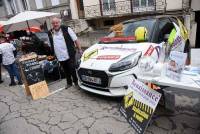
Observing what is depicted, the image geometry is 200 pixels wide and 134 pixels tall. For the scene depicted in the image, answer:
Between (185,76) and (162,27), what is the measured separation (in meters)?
2.18

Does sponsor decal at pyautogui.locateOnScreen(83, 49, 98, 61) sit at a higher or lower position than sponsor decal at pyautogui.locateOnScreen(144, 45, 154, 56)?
lower

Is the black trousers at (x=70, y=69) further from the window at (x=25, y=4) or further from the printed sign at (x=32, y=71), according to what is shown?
the window at (x=25, y=4)

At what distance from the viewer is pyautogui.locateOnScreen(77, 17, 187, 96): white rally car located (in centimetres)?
354

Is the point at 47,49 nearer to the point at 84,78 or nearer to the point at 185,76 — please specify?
the point at 84,78

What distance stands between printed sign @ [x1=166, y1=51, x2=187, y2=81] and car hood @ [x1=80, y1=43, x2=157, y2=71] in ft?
4.09

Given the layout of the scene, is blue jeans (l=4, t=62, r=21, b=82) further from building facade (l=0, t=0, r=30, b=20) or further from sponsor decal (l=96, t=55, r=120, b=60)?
building facade (l=0, t=0, r=30, b=20)

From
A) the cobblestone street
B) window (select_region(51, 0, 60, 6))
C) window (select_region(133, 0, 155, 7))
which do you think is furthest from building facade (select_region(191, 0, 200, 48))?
window (select_region(51, 0, 60, 6))

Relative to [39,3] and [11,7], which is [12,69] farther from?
[11,7]

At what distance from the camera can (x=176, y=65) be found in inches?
90.7

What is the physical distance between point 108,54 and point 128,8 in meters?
10.4

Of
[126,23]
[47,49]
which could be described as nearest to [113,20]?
[47,49]

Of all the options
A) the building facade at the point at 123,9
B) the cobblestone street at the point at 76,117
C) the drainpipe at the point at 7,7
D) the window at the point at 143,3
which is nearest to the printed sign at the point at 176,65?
the cobblestone street at the point at 76,117

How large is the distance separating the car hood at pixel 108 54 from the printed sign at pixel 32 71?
1.28 metres

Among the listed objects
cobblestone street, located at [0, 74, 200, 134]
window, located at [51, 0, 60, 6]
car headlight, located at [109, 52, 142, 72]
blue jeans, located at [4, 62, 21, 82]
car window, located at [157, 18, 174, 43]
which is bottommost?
cobblestone street, located at [0, 74, 200, 134]
